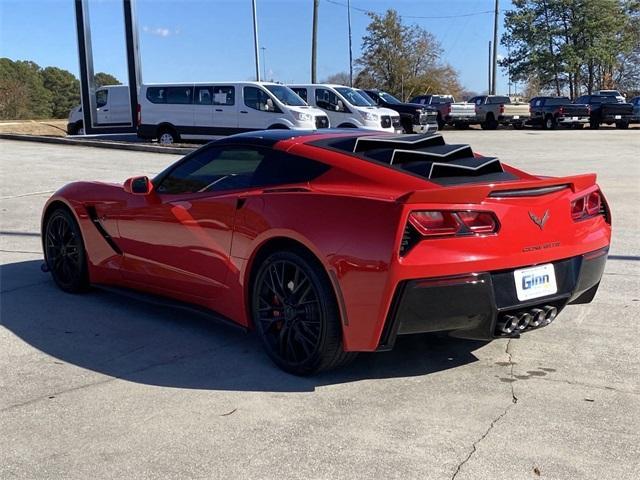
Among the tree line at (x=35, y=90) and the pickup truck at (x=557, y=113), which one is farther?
the tree line at (x=35, y=90)

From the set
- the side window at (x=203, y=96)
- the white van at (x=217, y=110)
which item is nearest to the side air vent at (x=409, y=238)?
the white van at (x=217, y=110)

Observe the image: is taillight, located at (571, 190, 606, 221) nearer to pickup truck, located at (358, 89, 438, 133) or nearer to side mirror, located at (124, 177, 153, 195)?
side mirror, located at (124, 177, 153, 195)

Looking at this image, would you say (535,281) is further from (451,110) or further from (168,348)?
(451,110)

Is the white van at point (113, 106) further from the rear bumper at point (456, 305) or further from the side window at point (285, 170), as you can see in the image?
the rear bumper at point (456, 305)

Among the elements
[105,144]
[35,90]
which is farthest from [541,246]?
[35,90]

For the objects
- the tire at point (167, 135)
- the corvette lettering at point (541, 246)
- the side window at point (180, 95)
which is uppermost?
the side window at point (180, 95)

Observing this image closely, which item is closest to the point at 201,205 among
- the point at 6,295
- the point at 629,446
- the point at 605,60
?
the point at 6,295

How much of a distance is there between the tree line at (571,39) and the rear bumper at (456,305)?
→ 166 ft

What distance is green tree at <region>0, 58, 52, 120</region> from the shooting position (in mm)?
45406

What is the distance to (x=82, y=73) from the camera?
903 inches

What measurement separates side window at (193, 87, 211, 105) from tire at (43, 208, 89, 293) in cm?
1470

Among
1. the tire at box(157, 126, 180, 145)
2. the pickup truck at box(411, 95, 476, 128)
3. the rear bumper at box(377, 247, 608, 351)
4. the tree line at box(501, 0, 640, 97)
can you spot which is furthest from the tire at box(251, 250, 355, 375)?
the tree line at box(501, 0, 640, 97)

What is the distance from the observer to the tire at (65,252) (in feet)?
18.2

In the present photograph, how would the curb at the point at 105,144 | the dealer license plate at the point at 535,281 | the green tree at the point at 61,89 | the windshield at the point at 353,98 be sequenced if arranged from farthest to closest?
1. the green tree at the point at 61,89
2. the windshield at the point at 353,98
3. the curb at the point at 105,144
4. the dealer license plate at the point at 535,281
